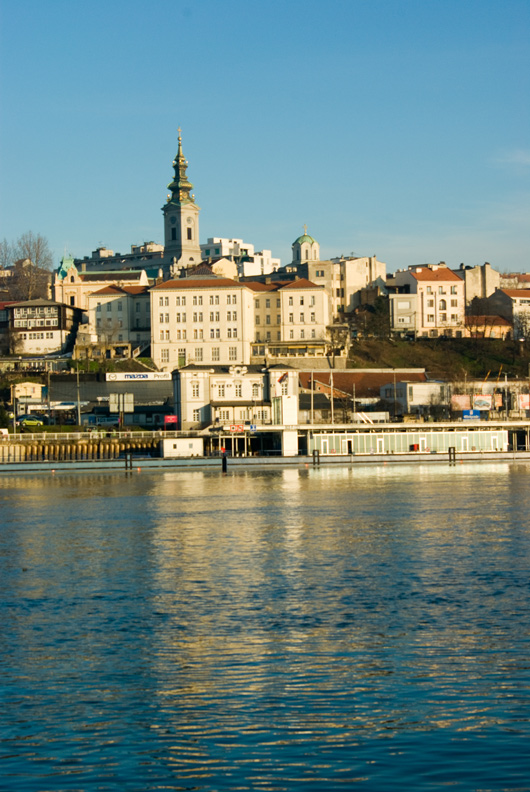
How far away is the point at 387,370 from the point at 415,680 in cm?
9926

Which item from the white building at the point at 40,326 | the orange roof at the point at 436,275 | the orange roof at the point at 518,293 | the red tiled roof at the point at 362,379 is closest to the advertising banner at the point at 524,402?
the red tiled roof at the point at 362,379

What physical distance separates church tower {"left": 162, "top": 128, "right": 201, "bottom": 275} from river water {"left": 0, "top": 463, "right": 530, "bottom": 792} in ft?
400

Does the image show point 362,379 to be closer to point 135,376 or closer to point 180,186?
point 135,376

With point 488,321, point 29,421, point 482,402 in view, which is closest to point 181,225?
point 488,321

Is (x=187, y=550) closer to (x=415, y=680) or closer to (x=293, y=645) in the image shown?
(x=293, y=645)

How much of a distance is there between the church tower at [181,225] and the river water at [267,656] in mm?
121818

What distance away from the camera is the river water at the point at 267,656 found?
1589 cm

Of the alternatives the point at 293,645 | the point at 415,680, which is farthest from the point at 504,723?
the point at 293,645

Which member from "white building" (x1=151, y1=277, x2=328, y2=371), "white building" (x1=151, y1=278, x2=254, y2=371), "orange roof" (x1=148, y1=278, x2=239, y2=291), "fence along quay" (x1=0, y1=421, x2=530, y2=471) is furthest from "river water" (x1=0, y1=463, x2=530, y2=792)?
"orange roof" (x1=148, y1=278, x2=239, y2=291)

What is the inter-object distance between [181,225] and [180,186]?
23.2ft

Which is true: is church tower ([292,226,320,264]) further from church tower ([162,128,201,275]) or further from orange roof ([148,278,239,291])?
orange roof ([148,278,239,291])

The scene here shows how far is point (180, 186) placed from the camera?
16725 centimetres

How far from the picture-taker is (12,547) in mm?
42219

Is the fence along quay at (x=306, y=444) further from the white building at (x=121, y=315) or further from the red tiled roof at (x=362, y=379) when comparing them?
the white building at (x=121, y=315)
